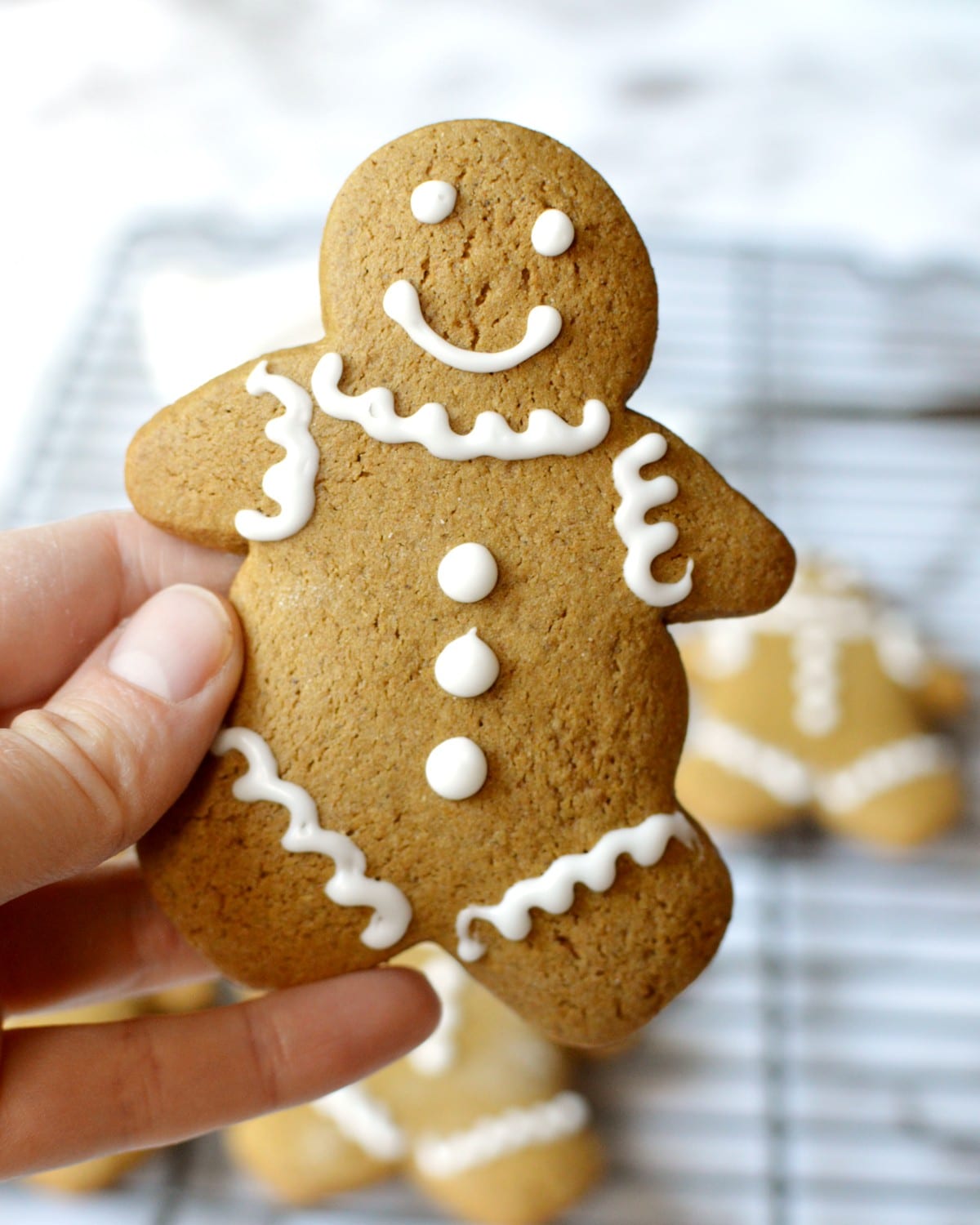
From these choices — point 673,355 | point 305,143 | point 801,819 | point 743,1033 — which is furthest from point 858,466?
point 305,143

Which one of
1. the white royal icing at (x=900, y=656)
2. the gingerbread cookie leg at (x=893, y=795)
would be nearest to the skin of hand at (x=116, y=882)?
the gingerbread cookie leg at (x=893, y=795)

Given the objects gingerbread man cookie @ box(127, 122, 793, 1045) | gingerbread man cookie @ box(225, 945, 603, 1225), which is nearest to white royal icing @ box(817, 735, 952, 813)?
gingerbread man cookie @ box(225, 945, 603, 1225)

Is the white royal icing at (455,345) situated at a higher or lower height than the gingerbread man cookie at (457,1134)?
higher

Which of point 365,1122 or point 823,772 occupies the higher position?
point 823,772

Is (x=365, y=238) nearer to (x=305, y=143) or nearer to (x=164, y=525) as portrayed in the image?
(x=164, y=525)

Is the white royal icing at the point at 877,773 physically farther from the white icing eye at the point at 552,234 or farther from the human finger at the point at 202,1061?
the white icing eye at the point at 552,234

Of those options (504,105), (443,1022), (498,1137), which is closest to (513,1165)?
(498,1137)

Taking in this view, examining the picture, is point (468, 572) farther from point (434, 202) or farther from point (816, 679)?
point (816, 679)
